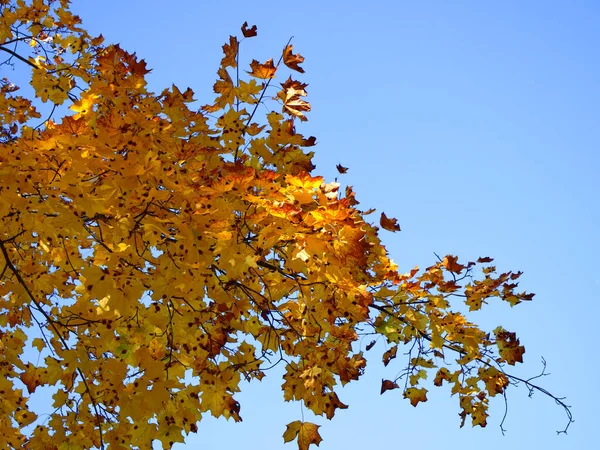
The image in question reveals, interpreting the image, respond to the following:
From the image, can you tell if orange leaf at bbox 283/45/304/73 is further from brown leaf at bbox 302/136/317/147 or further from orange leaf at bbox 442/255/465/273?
Answer: orange leaf at bbox 442/255/465/273

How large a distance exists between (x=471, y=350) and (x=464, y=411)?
0.51 metres

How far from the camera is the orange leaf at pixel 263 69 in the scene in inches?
122

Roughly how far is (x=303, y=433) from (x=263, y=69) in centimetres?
187

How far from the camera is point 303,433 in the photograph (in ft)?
9.28

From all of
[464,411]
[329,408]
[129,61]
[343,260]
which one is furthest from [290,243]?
[464,411]

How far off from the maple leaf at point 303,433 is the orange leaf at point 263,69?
5.84 ft

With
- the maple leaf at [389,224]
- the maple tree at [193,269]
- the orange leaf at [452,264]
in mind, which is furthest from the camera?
the orange leaf at [452,264]

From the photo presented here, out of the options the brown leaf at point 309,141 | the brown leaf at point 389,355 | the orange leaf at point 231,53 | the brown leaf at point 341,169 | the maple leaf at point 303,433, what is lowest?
the maple leaf at point 303,433

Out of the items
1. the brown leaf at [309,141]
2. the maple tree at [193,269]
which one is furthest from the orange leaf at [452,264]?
the brown leaf at [309,141]

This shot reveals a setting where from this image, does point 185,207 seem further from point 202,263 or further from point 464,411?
point 464,411

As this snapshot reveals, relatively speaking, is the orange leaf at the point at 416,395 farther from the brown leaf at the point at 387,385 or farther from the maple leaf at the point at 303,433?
the maple leaf at the point at 303,433

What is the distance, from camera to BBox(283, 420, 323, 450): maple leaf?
282 cm

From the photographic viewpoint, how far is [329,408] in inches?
113

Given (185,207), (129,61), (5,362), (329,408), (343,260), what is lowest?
(329,408)
